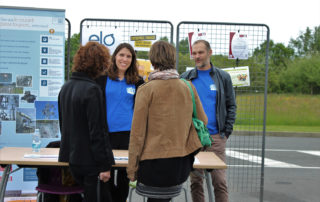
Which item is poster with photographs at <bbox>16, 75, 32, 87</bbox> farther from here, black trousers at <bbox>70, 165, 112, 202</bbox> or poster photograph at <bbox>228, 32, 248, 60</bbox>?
poster photograph at <bbox>228, 32, 248, 60</bbox>

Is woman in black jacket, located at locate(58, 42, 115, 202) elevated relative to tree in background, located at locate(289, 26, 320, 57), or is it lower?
lower

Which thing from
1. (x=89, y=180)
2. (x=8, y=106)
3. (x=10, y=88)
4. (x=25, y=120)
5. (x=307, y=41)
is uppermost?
(x=307, y=41)

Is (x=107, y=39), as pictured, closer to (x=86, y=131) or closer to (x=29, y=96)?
(x=29, y=96)

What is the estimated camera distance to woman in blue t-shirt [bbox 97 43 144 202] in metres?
3.67

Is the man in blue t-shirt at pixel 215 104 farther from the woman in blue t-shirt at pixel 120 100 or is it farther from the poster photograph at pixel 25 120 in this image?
the poster photograph at pixel 25 120

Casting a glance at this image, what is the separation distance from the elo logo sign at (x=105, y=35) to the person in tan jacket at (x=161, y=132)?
1.82m

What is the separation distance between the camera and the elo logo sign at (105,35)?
457cm

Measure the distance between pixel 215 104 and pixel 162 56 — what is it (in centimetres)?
142

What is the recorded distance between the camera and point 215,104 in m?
4.09

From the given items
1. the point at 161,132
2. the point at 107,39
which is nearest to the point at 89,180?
the point at 161,132

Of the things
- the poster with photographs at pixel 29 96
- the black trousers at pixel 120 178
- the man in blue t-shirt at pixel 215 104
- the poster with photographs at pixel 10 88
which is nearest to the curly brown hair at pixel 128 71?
the black trousers at pixel 120 178

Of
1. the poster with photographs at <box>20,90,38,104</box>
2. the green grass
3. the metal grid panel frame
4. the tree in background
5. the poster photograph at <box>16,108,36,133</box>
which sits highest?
the tree in background

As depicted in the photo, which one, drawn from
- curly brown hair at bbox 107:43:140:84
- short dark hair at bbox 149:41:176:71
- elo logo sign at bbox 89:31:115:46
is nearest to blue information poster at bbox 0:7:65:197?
elo logo sign at bbox 89:31:115:46

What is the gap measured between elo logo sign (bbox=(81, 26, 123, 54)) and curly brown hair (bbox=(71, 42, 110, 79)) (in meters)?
1.43
